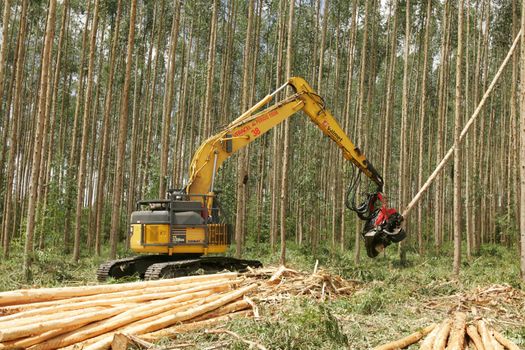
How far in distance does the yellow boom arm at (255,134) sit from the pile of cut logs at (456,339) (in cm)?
601

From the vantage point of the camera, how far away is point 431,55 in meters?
33.3

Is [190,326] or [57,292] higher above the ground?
[57,292]

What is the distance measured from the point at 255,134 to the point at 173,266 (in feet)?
11.1

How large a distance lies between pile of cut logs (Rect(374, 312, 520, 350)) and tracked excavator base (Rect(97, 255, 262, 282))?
4915mm

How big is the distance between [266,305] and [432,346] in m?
2.75

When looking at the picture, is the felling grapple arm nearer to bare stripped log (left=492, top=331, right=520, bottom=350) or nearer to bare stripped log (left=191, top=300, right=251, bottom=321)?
bare stripped log (left=191, top=300, right=251, bottom=321)

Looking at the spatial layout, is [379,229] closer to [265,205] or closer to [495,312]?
[495,312]

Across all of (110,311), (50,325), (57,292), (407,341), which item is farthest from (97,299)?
(407,341)

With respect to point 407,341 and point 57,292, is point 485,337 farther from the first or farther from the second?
point 57,292

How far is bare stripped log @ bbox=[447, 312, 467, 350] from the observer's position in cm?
538

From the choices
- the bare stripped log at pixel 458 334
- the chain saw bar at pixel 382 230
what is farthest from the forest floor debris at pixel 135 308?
the chain saw bar at pixel 382 230

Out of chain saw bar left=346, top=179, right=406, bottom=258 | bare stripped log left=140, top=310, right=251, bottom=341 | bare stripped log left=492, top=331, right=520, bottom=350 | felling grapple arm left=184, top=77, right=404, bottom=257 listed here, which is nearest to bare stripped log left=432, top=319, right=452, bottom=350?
bare stripped log left=492, top=331, right=520, bottom=350

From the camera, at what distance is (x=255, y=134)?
11.7m

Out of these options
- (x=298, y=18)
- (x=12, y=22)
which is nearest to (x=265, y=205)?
(x=298, y=18)
